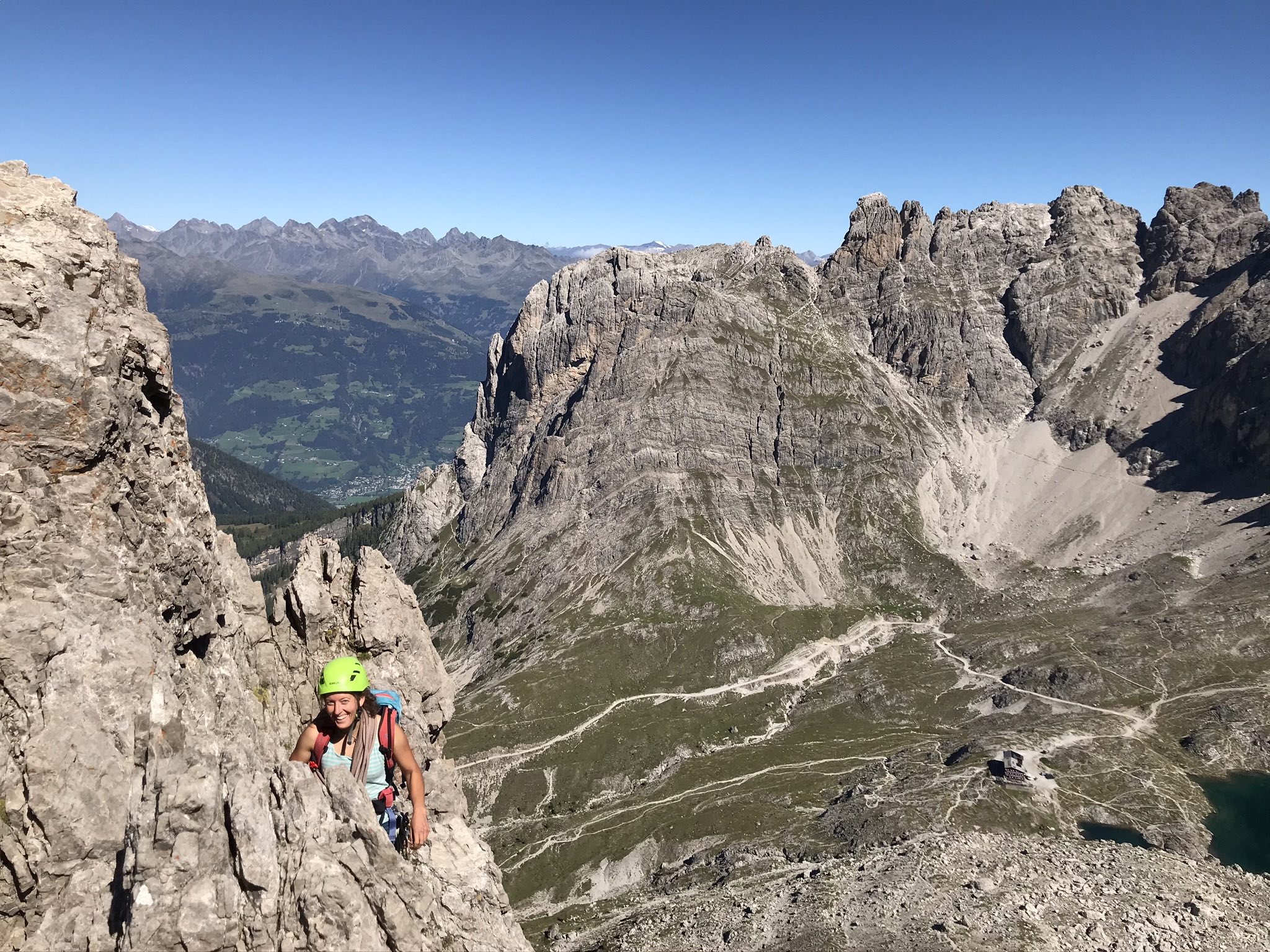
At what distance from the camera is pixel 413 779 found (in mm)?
22734

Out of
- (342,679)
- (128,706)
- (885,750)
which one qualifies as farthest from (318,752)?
(885,750)

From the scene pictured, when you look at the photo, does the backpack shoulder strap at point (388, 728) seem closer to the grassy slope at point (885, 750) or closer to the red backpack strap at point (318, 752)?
the red backpack strap at point (318, 752)

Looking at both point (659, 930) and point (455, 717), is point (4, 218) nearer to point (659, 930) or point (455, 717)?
point (659, 930)

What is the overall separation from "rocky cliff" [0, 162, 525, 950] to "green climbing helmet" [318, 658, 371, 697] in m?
2.33

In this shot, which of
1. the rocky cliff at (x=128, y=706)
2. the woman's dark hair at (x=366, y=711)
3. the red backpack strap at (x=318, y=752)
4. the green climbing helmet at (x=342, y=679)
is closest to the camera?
the rocky cliff at (x=128, y=706)

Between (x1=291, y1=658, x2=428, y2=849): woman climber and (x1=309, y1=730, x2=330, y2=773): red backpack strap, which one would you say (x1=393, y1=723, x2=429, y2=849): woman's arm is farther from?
(x1=309, y1=730, x2=330, y2=773): red backpack strap

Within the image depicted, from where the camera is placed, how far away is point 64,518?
23.5 meters

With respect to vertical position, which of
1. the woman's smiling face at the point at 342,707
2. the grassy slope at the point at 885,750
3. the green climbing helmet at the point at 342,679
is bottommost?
the grassy slope at the point at 885,750

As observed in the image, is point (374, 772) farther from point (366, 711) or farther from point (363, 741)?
point (366, 711)

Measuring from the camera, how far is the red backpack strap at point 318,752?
23.2 m

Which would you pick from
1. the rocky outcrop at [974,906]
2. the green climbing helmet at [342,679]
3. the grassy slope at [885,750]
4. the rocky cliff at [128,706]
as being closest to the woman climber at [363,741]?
the green climbing helmet at [342,679]

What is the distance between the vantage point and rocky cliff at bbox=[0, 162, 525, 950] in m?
19.5

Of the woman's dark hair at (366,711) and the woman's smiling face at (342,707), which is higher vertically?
the woman's smiling face at (342,707)

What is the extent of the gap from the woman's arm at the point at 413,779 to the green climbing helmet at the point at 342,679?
170 centimetres
